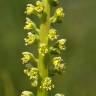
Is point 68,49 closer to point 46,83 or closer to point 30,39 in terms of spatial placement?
point 30,39

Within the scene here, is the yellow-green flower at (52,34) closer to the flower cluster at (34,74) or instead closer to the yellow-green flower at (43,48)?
the yellow-green flower at (43,48)

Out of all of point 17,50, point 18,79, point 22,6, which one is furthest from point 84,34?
point 18,79

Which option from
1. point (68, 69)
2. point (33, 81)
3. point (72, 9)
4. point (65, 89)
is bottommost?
point (33, 81)

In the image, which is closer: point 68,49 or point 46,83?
point 46,83

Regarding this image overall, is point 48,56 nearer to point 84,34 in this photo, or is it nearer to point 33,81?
point 33,81

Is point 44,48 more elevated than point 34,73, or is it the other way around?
point 44,48

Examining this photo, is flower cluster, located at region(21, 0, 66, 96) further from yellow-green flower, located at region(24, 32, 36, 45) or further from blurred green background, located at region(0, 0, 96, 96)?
blurred green background, located at region(0, 0, 96, 96)

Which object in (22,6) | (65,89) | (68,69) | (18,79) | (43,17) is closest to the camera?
(43,17)

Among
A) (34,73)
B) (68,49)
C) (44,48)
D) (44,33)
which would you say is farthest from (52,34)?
(68,49)

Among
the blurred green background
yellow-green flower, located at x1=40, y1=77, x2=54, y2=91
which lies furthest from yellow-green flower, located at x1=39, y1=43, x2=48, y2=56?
the blurred green background
